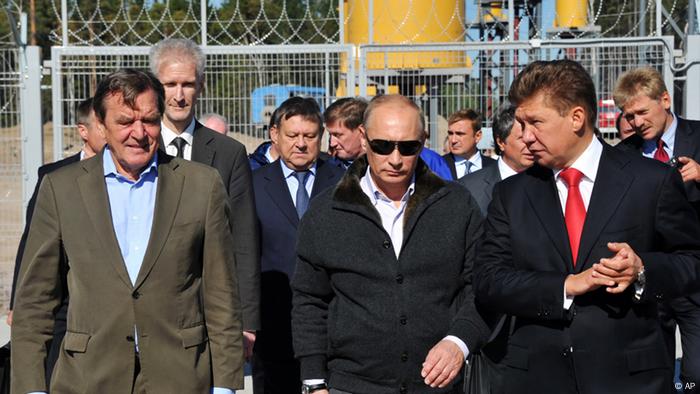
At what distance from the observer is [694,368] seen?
6703mm

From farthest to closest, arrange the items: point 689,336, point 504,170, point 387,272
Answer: point 689,336
point 504,170
point 387,272

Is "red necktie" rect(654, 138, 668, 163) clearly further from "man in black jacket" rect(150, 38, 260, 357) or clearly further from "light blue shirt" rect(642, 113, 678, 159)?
"man in black jacket" rect(150, 38, 260, 357)

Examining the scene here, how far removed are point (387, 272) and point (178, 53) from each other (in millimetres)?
1868

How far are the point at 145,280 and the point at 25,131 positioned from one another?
24.4ft

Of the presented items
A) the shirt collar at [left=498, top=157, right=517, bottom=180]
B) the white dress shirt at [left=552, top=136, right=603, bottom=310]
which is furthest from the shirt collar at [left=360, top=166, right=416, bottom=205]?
the shirt collar at [left=498, top=157, right=517, bottom=180]

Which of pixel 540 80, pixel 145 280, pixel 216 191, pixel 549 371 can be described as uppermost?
pixel 540 80

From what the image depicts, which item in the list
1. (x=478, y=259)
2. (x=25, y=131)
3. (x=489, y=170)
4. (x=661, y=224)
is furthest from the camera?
(x=25, y=131)

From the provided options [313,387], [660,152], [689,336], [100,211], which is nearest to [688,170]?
[660,152]

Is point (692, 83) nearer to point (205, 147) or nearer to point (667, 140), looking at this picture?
point (667, 140)

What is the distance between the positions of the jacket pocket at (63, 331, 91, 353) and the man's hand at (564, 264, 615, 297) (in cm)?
177

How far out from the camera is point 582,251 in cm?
392

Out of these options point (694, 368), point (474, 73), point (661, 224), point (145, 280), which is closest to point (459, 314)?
point (661, 224)

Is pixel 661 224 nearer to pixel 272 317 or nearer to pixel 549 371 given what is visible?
pixel 549 371

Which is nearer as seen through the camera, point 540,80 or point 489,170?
point 540,80
